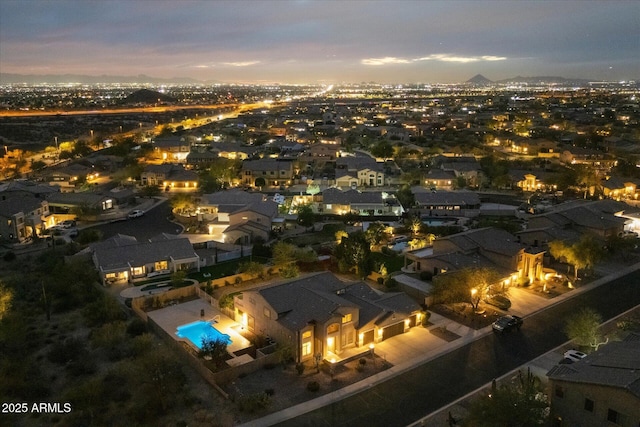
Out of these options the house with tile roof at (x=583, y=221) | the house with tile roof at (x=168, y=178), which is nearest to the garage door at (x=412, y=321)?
the house with tile roof at (x=583, y=221)

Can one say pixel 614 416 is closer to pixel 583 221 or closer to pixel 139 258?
pixel 583 221

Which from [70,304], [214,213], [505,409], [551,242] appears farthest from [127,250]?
[551,242]

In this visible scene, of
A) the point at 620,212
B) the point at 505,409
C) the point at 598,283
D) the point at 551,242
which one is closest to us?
the point at 505,409

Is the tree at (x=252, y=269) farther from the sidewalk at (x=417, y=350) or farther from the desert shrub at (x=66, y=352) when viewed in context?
the desert shrub at (x=66, y=352)

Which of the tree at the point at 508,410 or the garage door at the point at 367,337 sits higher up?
the tree at the point at 508,410

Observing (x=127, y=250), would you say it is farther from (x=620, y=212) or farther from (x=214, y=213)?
(x=620, y=212)

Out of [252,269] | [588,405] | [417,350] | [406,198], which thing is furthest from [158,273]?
[406,198]
